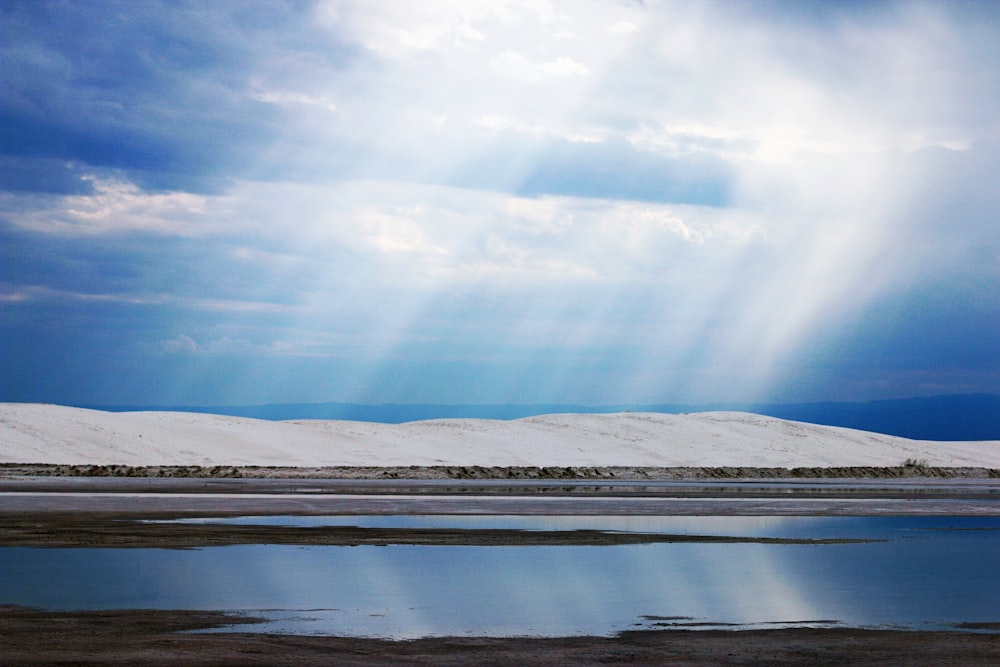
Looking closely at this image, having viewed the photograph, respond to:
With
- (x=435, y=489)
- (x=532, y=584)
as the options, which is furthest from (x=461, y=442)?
(x=532, y=584)

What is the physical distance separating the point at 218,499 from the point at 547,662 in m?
27.6

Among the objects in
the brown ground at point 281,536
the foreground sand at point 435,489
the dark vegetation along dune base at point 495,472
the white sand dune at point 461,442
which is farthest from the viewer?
the white sand dune at point 461,442

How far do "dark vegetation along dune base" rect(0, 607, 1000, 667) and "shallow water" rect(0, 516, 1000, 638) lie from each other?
653mm

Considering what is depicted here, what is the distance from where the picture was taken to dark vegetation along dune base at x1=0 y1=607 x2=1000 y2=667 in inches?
452

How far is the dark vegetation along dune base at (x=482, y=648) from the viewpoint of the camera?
11.5m

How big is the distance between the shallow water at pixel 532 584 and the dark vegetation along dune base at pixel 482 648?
65cm

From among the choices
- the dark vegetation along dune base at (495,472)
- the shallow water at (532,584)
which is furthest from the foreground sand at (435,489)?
the shallow water at (532,584)

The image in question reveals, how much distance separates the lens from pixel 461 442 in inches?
3088

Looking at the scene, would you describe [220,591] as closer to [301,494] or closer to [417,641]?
[417,641]

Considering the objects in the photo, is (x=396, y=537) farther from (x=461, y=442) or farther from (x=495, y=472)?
(x=461, y=442)

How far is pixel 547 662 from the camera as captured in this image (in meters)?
11.4

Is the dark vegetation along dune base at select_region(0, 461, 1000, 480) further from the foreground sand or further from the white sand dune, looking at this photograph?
the white sand dune

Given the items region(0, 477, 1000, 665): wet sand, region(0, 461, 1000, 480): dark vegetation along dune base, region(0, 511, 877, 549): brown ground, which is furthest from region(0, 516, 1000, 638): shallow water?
Result: region(0, 461, 1000, 480): dark vegetation along dune base

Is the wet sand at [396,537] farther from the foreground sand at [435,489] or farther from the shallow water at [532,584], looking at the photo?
the shallow water at [532,584]
